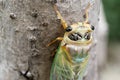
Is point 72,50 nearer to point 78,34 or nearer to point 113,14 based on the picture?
point 78,34

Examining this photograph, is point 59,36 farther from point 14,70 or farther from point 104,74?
point 104,74

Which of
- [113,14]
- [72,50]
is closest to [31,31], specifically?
[72,50]

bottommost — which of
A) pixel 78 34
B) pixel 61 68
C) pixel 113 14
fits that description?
pixel 113 14

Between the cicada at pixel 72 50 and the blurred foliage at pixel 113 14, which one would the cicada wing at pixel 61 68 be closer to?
the cicada at pixel 72 50

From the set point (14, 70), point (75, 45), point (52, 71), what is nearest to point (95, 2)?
point (75, 45)

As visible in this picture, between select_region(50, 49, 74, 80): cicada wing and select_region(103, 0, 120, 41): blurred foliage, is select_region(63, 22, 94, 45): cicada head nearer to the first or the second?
→ select_region(50, 49, 74, 80): cicada wing

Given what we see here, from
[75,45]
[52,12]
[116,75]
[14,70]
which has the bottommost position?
[116,75]

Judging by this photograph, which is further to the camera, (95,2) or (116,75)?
(116,75)

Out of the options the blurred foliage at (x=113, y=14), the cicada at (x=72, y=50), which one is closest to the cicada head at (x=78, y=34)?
the cicada at (x=72, y=50)
